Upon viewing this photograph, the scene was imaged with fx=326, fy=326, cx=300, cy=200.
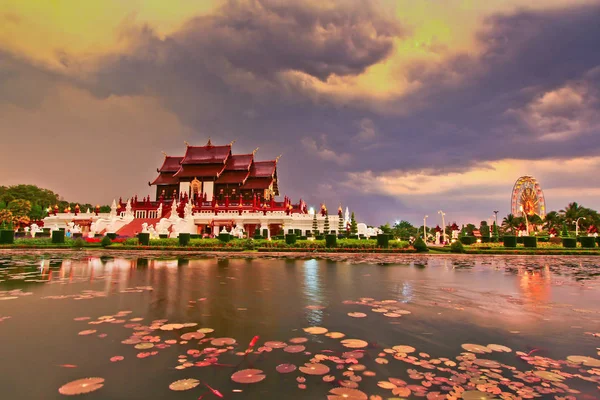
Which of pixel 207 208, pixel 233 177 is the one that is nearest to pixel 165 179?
pixel 233 177

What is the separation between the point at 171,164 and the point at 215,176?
10844 mm

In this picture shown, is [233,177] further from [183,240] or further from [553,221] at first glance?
[553,221]

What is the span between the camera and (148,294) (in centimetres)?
823

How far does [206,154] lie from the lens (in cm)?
5912

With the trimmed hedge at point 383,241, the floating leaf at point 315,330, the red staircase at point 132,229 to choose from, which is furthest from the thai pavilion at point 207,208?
the floating leaf at point 315,330

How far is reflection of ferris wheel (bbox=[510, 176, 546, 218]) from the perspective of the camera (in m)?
51.9

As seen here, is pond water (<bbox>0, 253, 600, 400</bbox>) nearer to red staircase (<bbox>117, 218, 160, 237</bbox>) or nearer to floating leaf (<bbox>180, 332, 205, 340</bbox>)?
floating leaf (<bbox>180, 332, 205, 340</bbox>)

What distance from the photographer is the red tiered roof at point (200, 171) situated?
55.3m

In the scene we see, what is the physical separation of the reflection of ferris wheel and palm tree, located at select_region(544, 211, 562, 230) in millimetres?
7408

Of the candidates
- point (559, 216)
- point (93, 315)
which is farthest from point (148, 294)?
point (559, 216)

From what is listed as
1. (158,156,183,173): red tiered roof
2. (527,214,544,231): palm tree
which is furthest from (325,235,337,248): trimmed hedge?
(527,214,544,231): palm tree

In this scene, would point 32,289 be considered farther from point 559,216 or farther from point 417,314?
point 559,216

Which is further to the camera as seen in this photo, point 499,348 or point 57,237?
point 57,237

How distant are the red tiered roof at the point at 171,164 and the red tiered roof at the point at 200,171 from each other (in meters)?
1.93
